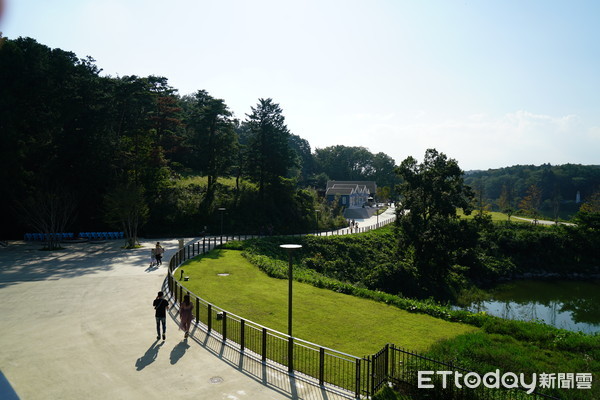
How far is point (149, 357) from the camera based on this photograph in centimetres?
1129

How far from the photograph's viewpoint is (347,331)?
1443 cm

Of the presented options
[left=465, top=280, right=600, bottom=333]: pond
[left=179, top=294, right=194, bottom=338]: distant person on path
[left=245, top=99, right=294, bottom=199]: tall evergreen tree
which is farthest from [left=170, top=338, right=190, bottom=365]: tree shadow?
[left=245, top=99, right=294, bottom=199]: tall evergreen tree

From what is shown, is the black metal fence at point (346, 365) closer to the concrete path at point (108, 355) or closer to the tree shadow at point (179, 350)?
the concrete path at point (108, 355)

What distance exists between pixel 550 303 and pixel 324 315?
90.6ft

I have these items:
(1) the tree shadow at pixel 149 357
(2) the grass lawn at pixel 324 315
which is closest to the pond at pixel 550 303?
(2) the grass lawn at pixel 324 315

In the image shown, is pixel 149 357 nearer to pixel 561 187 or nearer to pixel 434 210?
pixel 434 210

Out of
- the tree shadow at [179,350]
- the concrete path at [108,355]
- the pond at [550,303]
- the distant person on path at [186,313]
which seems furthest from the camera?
the pond at [550,303]

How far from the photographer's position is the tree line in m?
32.4

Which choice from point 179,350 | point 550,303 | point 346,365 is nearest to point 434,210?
point 550,303

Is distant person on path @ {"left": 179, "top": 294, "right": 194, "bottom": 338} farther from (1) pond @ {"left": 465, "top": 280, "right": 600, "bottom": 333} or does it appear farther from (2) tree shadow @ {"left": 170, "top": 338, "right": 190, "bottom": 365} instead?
(1) pond @ {"left": 465, "top": 280, "right": 600, "bottom": 333}

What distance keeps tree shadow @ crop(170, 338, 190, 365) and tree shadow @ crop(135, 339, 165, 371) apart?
53 cm

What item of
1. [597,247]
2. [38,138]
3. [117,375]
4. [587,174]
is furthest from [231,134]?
[587,174]

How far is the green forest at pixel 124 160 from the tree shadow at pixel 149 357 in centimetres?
2258

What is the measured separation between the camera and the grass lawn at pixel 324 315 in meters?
13.6
